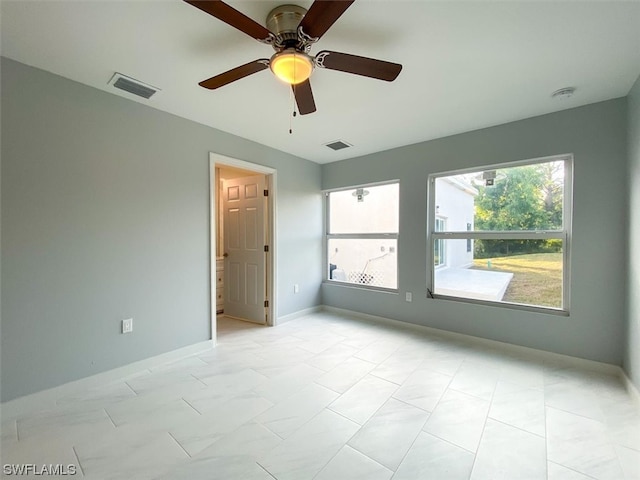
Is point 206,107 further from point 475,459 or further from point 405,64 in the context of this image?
point 475,459

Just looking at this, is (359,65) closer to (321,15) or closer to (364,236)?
(321,15)

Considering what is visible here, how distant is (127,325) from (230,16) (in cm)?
251

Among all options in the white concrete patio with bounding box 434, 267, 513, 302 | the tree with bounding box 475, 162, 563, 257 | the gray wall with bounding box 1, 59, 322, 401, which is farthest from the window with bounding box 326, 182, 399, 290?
the gray wall with bounding box 1, 59, 322, 401

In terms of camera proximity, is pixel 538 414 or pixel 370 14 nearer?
pixel 370 14

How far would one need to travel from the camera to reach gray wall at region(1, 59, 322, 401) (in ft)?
6.22

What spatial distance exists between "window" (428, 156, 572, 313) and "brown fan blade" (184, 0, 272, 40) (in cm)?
275

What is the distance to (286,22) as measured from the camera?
1.45 metres

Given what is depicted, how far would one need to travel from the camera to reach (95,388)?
2.17 meters

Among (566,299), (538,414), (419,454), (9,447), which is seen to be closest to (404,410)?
(419,454)

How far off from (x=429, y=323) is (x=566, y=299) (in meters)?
1.38

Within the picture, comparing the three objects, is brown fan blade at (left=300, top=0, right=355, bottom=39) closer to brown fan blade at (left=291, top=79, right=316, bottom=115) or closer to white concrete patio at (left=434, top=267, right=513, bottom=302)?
brown fan blade at (left=291, top=79, right=316, bottom=115)

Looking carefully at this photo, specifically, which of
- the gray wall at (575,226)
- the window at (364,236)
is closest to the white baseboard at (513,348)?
the gray wall at (575,226)

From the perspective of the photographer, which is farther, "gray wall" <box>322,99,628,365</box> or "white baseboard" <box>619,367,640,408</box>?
"gray wall" <box>322,99,628,365</box>

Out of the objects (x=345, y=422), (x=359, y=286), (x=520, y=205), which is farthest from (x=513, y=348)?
(x=345, y=422)
